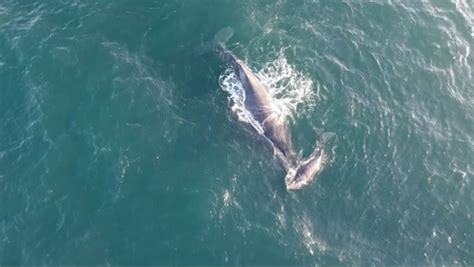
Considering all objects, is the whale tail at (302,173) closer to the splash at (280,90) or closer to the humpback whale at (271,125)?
the humpback whale at (271,125)

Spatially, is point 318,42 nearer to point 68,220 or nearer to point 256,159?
point 256,159

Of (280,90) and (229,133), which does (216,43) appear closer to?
(280,90)

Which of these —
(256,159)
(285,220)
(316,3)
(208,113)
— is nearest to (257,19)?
(316,3)

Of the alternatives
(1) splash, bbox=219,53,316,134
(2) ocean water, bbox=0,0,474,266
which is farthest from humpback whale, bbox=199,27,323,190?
(2) ocean water, bbox=0,0,474,266

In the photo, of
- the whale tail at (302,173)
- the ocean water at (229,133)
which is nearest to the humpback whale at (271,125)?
the whale tail at (302,173)

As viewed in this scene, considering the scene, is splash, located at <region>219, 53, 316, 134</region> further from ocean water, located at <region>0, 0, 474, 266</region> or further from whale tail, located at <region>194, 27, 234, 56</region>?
whale tail, located at <region>194, 27, 234, 56</region>

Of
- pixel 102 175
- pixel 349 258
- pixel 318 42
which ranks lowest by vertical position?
pixel 349 258
